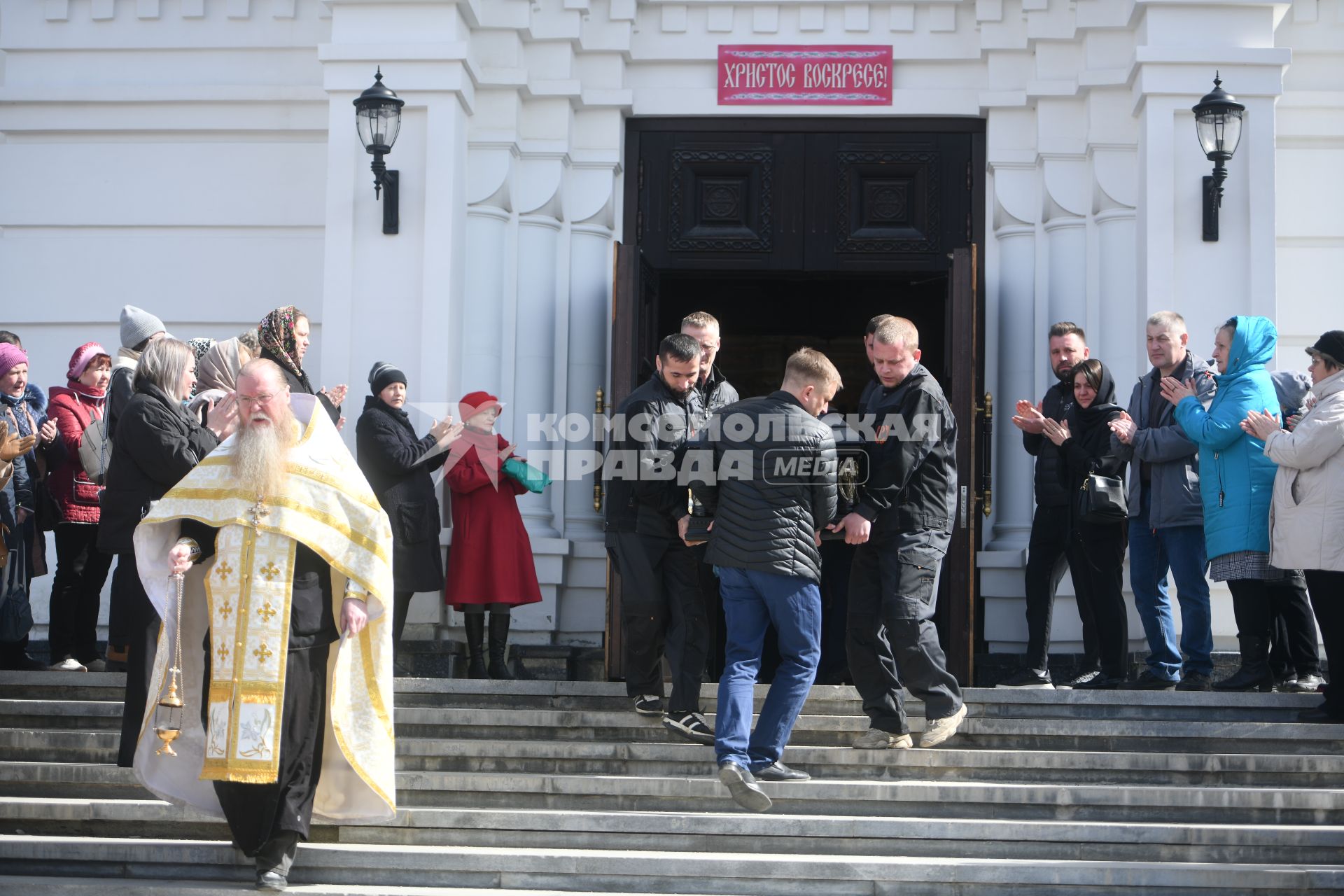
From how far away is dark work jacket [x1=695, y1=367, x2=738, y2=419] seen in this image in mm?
6777

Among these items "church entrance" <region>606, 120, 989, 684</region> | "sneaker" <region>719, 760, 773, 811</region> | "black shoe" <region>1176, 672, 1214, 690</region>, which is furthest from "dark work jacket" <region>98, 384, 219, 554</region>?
"black shoe" <region>1176, 672, 1214, 690</region>

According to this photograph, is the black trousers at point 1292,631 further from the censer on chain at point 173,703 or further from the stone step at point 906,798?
the censer on chain at point 173,703

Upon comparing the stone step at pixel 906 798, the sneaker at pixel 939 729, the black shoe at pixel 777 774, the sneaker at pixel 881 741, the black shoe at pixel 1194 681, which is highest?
the black shoe at pixel 1194 681

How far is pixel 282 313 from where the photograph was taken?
725cm

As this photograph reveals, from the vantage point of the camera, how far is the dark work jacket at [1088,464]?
730cm

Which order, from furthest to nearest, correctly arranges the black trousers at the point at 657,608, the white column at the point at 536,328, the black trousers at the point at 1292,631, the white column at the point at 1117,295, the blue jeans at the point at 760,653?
1. the white column at the point at 536,328
2. the white column at the point at 1117,295
3. the black trousers at the point at 1292,631
4. the black trousers at the point at 657,608
5. the blue jeans at the point at 760,653

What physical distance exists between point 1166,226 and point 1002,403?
1.36m

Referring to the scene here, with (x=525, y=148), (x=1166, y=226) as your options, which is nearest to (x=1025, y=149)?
(x=1166, y=226)

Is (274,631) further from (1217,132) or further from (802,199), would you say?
(1217,132)

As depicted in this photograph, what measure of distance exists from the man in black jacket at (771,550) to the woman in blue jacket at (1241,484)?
2.04 m

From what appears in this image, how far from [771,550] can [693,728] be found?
1017 mm

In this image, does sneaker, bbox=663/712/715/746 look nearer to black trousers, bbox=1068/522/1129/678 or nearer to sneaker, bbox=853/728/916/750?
sneaker, bbox=853/728/916/750

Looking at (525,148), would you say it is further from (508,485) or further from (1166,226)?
(1166,226)

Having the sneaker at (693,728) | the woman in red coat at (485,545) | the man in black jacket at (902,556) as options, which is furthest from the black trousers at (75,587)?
the man in black jacket at (902,556)
